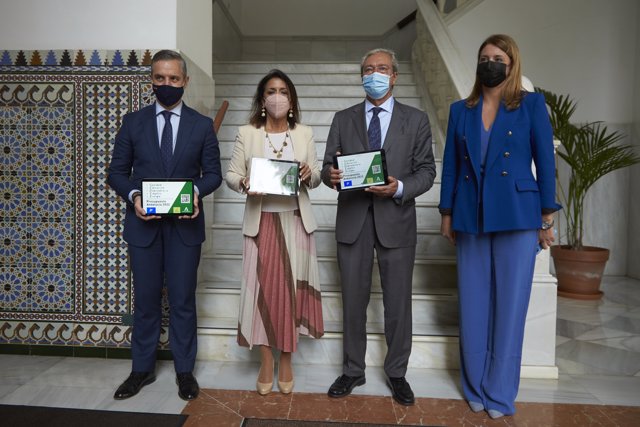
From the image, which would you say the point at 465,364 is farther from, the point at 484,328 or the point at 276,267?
the point at 276,267

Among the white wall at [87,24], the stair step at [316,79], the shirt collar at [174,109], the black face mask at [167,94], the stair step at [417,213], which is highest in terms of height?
the stair step at [316,79]

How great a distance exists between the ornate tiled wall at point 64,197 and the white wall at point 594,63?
14.1 ft

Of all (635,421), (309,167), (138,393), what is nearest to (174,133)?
(309,167)

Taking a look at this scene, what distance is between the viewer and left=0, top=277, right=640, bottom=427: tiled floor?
255 cm

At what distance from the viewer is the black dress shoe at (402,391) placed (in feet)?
8.77

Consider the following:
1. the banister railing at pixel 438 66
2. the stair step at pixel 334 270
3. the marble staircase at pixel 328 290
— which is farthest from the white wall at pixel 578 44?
the stair step at pixel 334 270

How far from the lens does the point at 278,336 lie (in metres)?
2.74

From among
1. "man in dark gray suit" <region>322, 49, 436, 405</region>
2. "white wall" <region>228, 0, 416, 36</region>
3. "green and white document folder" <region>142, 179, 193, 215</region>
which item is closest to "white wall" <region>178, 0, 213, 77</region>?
"green and white document folder" <region>142, 179, 193, 215</region>

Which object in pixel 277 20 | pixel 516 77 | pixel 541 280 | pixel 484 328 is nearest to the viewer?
pixel 516 77

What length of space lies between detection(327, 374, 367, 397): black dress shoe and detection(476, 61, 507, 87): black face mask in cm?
172

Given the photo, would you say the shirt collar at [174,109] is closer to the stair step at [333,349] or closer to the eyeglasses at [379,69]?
the eyeglasses at [379,69]

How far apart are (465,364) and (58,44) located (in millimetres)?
3149

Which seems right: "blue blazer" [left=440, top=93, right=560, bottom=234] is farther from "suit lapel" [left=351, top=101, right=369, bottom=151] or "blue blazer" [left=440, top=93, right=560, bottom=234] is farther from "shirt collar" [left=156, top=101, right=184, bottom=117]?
"shirt collar" [left=156, top=101, right=184, bottom=117]

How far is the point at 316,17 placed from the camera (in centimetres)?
893
